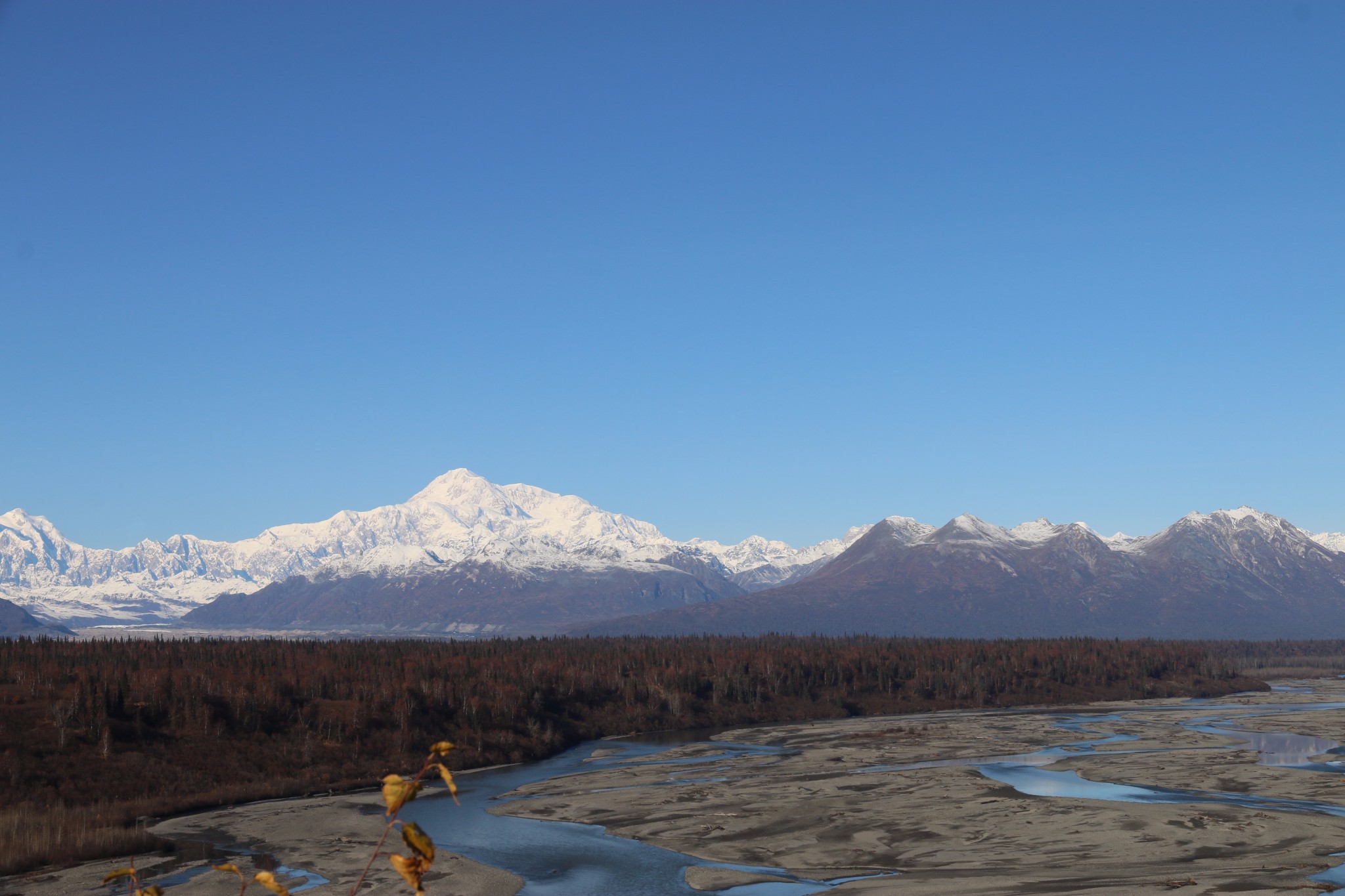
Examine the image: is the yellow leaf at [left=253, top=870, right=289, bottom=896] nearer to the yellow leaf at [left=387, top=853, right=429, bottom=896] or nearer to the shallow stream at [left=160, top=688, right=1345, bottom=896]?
the yellow leaf at [left=387, top=853, right=429, bottom=896]

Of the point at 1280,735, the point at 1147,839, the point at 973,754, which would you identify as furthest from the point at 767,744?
the point at 1147,839

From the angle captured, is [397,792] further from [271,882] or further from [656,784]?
[656,784]

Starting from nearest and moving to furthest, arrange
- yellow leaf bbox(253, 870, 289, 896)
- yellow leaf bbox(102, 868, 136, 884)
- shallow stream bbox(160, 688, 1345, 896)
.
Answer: yellow leaf bbox(253, 870, 289, 896) < yellow leaf bbox(102, 868, 136, 884) < shallow stream bbox(160, 688, 1345, 896)

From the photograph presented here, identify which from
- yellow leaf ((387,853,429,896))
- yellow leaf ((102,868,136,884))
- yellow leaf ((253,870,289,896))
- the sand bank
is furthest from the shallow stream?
yellow leaf ((387,853,429,896))

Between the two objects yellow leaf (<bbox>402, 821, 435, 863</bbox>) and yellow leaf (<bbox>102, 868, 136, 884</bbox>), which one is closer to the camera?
yellow leaf (<bbox>402, 821, 435, 863</bbox>)

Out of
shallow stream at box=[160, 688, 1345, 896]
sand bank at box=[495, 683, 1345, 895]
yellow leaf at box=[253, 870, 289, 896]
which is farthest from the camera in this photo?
shallow stream at box=[160, 688, 1345, 896]

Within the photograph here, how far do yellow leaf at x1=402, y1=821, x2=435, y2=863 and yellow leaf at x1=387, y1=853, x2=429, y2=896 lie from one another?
0.06 meters

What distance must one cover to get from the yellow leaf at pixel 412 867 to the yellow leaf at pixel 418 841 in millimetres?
60

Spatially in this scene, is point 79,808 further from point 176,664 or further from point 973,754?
point 973,754

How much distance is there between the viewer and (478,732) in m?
121

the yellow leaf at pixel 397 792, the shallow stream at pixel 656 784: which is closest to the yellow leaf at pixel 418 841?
the yellow leaf at pixel 397 792

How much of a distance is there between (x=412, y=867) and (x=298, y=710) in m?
115

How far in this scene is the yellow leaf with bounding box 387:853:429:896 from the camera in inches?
337

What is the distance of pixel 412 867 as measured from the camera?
8727mm
